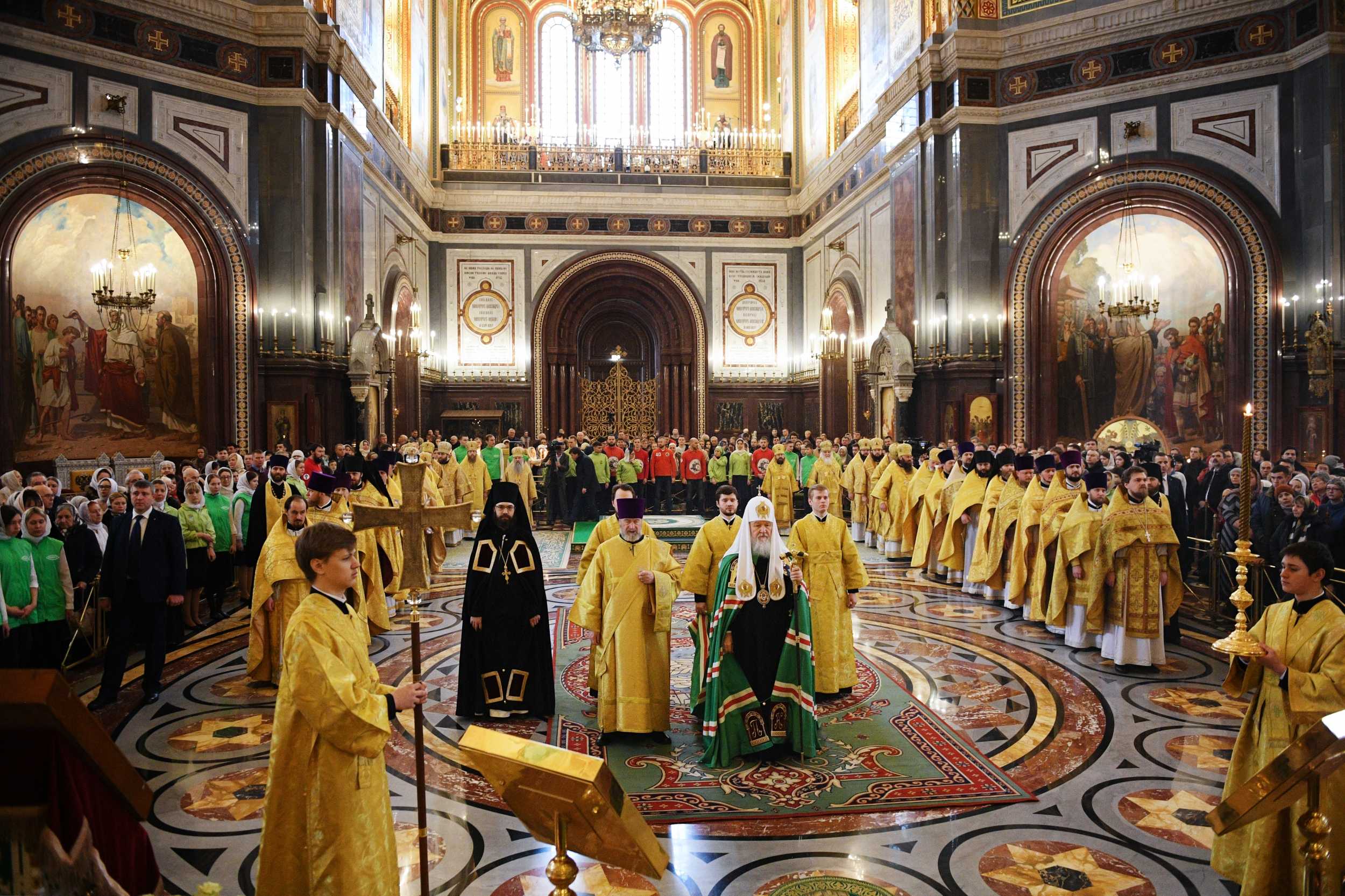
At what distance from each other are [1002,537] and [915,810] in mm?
5832

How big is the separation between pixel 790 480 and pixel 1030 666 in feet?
31.7

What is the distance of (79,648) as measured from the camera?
8242 mm

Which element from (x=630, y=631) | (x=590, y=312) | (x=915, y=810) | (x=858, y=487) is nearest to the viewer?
(x=915, y=810)

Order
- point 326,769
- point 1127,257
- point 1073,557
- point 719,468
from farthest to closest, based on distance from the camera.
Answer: point 719,468, point 1127,257, point 1073,557, point 326,769

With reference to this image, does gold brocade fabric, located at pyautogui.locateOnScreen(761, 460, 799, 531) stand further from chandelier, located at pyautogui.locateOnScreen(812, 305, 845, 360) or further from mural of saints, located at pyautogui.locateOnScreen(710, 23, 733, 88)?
mural of saints, located at pyautogui.locateOnScreen(710, 23, 733, 88)

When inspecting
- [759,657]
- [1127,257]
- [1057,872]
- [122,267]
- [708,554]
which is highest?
[1127,257]

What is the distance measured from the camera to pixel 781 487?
17.4 m

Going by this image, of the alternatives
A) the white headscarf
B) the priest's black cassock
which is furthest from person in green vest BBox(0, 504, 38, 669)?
the white headscarf

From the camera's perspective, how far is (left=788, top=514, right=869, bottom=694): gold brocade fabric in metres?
7.18

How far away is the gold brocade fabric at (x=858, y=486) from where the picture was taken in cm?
1622

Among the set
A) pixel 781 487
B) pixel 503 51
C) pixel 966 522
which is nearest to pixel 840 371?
pixel 781 487

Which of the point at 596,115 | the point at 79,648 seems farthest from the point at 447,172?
the point at 79,648

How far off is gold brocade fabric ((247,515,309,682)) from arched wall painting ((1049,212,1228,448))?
13848mm

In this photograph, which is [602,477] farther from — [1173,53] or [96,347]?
[1173,53]
